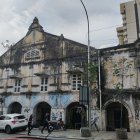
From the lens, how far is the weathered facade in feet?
66.4

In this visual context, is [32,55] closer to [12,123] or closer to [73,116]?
[73,116]

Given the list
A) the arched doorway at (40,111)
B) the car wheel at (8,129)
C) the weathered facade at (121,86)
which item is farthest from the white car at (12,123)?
the weathered facade at (121,86)

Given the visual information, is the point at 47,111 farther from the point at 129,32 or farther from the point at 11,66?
the point at 129,32

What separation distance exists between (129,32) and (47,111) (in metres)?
13.6

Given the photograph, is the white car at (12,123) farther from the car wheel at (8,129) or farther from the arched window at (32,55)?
the arched window at (32,55)

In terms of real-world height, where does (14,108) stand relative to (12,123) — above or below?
above

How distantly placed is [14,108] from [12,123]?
7521mm

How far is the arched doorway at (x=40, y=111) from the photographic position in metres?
25.7

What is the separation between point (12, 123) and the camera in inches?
819

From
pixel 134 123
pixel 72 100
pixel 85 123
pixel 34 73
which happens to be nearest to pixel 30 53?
pixel 34 73

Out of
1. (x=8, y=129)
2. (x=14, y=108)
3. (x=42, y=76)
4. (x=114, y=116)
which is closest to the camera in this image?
(x=8, y=129)

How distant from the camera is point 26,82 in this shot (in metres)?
26.5

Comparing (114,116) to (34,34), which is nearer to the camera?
(114,116)

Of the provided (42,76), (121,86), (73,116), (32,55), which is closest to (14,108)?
(42,76)
